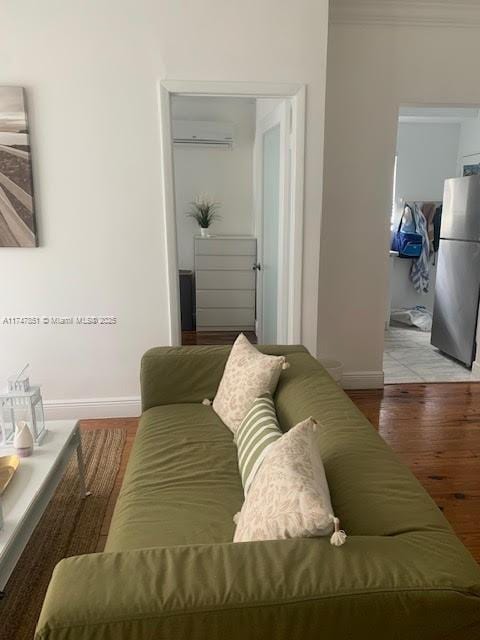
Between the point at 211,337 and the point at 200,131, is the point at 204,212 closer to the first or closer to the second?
the point at 200,131

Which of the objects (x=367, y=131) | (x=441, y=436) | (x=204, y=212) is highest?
(x=367, y=131)

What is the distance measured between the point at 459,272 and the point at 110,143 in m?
3.12

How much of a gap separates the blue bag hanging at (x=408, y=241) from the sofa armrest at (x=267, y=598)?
5.19 metres

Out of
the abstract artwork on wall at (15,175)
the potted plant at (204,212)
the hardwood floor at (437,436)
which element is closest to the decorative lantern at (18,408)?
the hardwood floor at (437,436)

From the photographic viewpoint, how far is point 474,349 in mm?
4133

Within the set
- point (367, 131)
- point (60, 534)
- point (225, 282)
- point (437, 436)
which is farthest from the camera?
point (225, 282)

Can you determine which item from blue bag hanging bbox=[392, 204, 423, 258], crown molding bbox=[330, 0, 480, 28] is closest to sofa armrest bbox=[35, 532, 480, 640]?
crown molding bbox=[330, 0, 480, 28]

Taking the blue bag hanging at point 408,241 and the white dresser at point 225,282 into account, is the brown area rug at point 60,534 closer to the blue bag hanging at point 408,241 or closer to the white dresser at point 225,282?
the white dresser at point 225,282

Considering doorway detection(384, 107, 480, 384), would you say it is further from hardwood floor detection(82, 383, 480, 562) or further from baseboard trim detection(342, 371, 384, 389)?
hardwood floor detection(82, 383, 480, 562)

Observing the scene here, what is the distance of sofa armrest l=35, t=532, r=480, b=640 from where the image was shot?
0.90 metres

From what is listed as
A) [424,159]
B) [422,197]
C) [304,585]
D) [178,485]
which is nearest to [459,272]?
[422,197]

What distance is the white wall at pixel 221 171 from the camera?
5.46 meters

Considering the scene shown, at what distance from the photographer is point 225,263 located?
5.35m

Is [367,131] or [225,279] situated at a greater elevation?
[367,131]
